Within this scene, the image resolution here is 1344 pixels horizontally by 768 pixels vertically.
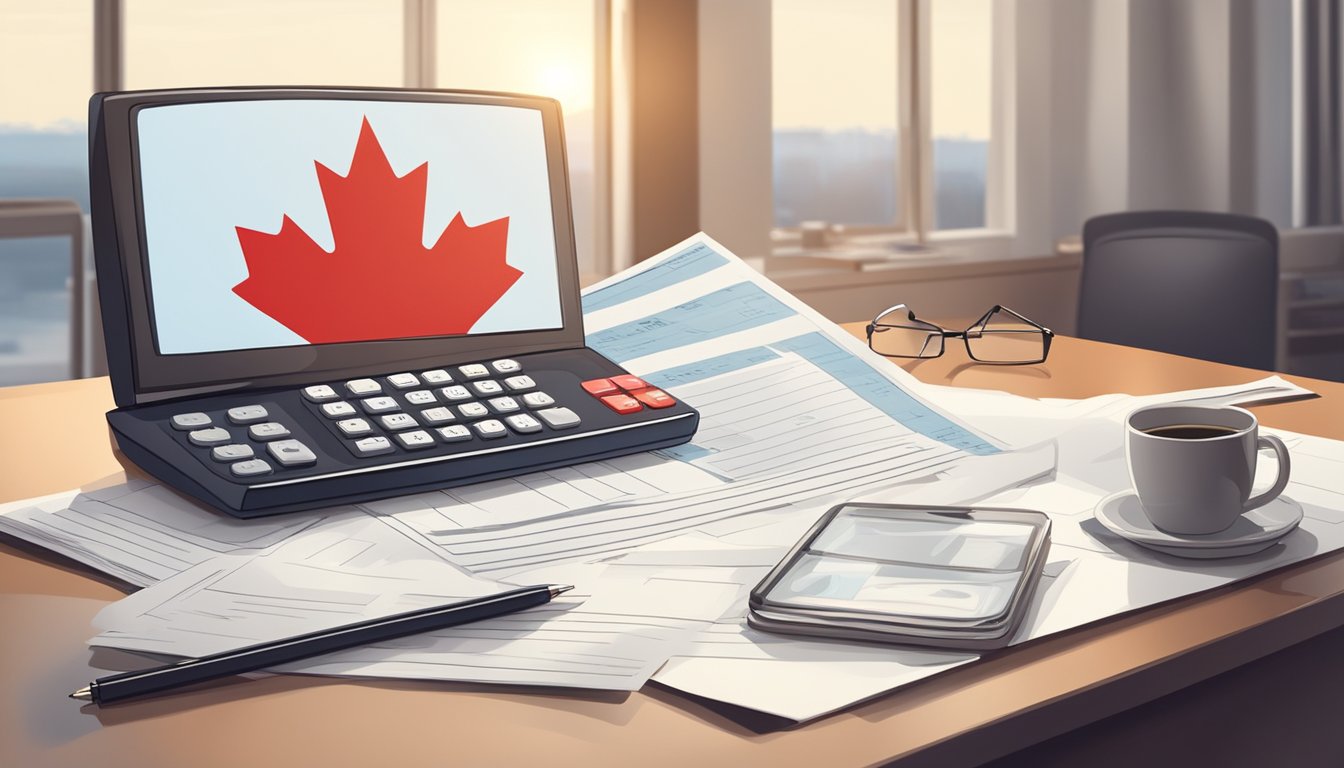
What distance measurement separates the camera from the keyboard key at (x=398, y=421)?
583mm

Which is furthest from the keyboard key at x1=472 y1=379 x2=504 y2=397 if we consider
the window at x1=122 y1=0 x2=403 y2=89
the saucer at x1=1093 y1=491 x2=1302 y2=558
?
the window at x1=122 y1=0 x2=403 y2=89

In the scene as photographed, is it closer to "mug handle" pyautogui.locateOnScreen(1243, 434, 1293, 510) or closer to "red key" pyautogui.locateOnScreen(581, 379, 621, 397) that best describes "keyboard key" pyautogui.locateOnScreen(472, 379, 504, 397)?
"red key" pyautogui.locateOnScreen(581, 379, 621, 397)

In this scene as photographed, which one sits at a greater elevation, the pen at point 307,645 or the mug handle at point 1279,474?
the mug handle at point 1279,474

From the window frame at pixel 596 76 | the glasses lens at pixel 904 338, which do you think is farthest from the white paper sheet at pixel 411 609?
the window frame at pixel 596 76

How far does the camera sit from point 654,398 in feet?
2.16

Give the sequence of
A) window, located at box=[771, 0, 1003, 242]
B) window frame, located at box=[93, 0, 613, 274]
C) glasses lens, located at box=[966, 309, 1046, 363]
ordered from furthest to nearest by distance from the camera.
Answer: window, located at box=[771, 0, 1003, 242]
window frame, located at box=[93, 0, 613, 274]
glasses lens, located at box=[966, 309, 1046, 363]

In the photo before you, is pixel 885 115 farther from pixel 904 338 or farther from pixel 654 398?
pixel 654 398

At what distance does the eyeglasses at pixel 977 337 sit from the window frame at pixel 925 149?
5.71ft

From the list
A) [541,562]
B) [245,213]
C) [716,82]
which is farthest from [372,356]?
[716,82]

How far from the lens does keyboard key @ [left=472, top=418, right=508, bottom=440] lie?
1.93ft

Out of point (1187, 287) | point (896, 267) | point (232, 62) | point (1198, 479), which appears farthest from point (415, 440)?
point (232, 62)

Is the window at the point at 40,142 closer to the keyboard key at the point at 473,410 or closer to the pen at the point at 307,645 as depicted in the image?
the keyboard key at the point at 473,410

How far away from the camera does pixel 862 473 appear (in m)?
0.61

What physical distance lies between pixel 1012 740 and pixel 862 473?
0.86ft
